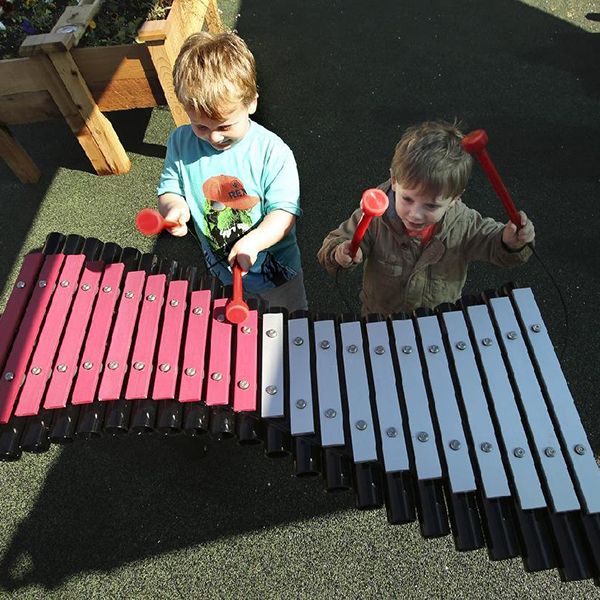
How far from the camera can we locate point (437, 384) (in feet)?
5.07

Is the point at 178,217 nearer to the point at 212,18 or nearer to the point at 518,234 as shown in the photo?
the point at 518,234

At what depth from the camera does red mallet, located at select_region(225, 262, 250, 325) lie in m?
1.62

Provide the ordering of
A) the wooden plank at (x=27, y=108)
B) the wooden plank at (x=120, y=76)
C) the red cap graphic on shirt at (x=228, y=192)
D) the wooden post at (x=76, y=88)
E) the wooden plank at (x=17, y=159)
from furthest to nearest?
the wooden plank at (x=17, y=159)
the wooden plank at (x=27, y=108)
the wooden plank at (x=120, y=76)
the wooden post at (x=76, y=88)
the red cap graphic on shirt at (x=228, y=192)

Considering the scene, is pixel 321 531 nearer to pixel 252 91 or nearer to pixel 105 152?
Result: pixel 252 91

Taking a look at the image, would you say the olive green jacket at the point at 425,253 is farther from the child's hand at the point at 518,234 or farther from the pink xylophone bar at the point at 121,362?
the pink xylophone bar at the point at 121,362

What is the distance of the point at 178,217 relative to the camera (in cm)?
176

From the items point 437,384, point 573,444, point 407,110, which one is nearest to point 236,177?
point 437,384

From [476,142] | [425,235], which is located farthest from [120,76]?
[476,142]

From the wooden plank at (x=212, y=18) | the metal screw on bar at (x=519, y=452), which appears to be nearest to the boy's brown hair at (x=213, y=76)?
the metal screw on bar at (x=519, y=452)

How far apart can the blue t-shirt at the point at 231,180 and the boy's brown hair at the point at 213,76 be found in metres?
0.20

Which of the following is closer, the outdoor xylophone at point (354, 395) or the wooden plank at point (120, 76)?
the outdoor xylophone at point (354, 395)

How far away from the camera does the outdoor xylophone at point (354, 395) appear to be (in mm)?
1386

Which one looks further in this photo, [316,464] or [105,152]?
[105,152]

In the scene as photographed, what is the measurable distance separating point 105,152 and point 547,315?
9.58ft
